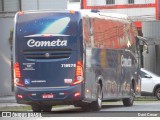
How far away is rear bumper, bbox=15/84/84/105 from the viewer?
1895 centimetres

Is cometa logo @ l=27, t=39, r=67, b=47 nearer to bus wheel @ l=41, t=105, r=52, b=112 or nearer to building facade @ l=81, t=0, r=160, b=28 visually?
building facade @ l=81, t=0, r=160, b=28

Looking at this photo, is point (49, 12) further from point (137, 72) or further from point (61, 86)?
point (137, 72)

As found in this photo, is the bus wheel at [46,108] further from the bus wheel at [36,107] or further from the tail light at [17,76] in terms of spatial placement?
the tail light at [17,76]

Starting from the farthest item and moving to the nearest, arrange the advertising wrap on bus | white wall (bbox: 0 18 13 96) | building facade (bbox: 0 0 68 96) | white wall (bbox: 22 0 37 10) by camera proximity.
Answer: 1. white wall (bbox: 22 0 37 10)
2. building facade (bbox: 0 0 68 96)
3. white wall (bbox: 0 18 13 96)
4. the advertising wrap on bus

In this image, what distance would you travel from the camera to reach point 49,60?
62.0 feet

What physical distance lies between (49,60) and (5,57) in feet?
5.12

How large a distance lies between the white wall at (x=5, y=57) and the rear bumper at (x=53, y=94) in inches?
16.3

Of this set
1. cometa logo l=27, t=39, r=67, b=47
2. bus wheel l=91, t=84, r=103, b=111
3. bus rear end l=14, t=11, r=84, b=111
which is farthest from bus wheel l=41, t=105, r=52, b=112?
cometa logo l=27, t=39, r=67, b=47

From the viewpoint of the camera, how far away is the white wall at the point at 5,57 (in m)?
19.3

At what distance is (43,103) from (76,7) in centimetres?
261

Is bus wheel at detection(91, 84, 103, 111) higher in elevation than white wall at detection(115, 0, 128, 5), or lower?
lower

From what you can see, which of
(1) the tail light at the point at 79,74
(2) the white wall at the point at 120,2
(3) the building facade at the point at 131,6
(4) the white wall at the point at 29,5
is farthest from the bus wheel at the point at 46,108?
(2) the white wall at the point at 120,2

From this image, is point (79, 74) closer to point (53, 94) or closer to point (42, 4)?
point (53, 94)

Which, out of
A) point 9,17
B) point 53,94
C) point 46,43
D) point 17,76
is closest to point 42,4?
point 9,17
